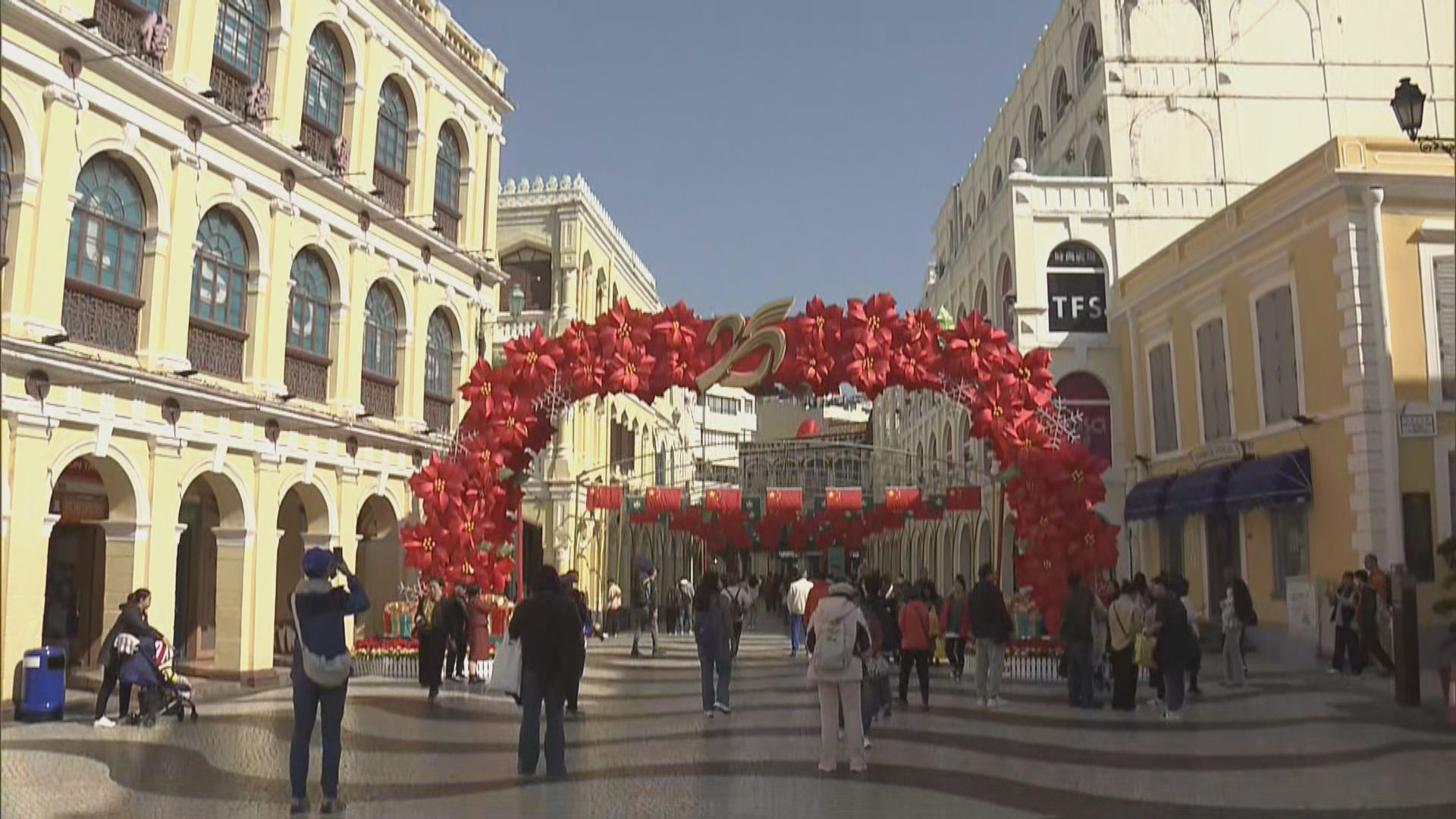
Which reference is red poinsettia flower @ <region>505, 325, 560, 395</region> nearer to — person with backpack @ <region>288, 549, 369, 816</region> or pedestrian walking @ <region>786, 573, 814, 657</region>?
pedestrian walking @ <region>786, 573, 814, 657</region>

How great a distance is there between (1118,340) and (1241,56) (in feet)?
27.0

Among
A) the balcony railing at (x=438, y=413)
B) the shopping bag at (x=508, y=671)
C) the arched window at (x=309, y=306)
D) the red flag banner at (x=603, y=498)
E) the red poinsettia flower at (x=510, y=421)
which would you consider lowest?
the shopping bag at (x=508, y=671)

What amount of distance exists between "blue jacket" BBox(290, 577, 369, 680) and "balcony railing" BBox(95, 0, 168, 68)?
10171 mm

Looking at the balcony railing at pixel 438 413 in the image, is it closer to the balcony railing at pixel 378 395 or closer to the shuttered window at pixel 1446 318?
the balcony railing at pixel 378 395

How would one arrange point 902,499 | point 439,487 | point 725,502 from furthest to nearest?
point 725,502 → point 902,499 → point 439,487

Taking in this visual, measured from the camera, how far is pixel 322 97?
1984 centimetres

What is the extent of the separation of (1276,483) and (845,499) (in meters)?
11.1

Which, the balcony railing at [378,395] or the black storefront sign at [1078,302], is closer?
the balcony railing at [378,395]

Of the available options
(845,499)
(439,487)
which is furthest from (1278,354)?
(439,487)

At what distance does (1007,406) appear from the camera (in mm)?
16641

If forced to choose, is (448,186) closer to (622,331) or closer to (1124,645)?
(622,331)

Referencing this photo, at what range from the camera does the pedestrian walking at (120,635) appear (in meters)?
12.6

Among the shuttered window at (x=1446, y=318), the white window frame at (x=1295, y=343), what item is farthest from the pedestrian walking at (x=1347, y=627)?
the white window frame at (x=1295, y=343)

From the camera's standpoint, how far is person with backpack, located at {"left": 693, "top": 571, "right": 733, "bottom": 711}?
42.4 ft
